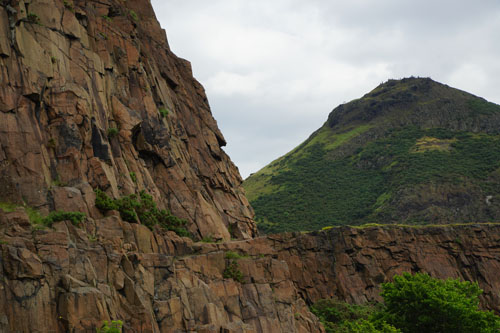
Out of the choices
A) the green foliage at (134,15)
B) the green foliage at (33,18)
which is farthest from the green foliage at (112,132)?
the green foliage at (134,15)

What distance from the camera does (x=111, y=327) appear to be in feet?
70.0

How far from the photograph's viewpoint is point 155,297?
26953 millimetres

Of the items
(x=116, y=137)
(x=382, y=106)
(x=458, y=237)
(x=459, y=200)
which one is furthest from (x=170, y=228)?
(x=382, y=106)

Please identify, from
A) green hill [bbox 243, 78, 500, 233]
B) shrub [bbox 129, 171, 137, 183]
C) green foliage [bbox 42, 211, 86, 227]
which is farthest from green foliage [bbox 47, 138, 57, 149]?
green hill [bbox 243, 78, 500, 233]

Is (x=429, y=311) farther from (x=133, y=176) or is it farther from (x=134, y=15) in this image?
(x=134, y=15)

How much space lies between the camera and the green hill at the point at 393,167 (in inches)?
3748

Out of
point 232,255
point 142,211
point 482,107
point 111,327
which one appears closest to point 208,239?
point 232,255

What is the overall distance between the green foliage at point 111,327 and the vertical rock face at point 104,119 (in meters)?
8.23

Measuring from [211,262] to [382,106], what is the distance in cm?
12306

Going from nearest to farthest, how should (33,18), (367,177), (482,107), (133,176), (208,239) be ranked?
(33,18) < (133,176) < (208,239) < (367,177) < (482,107)

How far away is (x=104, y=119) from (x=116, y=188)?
225 inches

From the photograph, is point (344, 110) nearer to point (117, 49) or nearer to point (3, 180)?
point (117, 49)

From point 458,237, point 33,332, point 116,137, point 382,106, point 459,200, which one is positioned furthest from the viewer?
point 382,106

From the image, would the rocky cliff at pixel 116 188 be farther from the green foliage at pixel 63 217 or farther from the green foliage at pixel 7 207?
the green foliage at pixel 63 217
